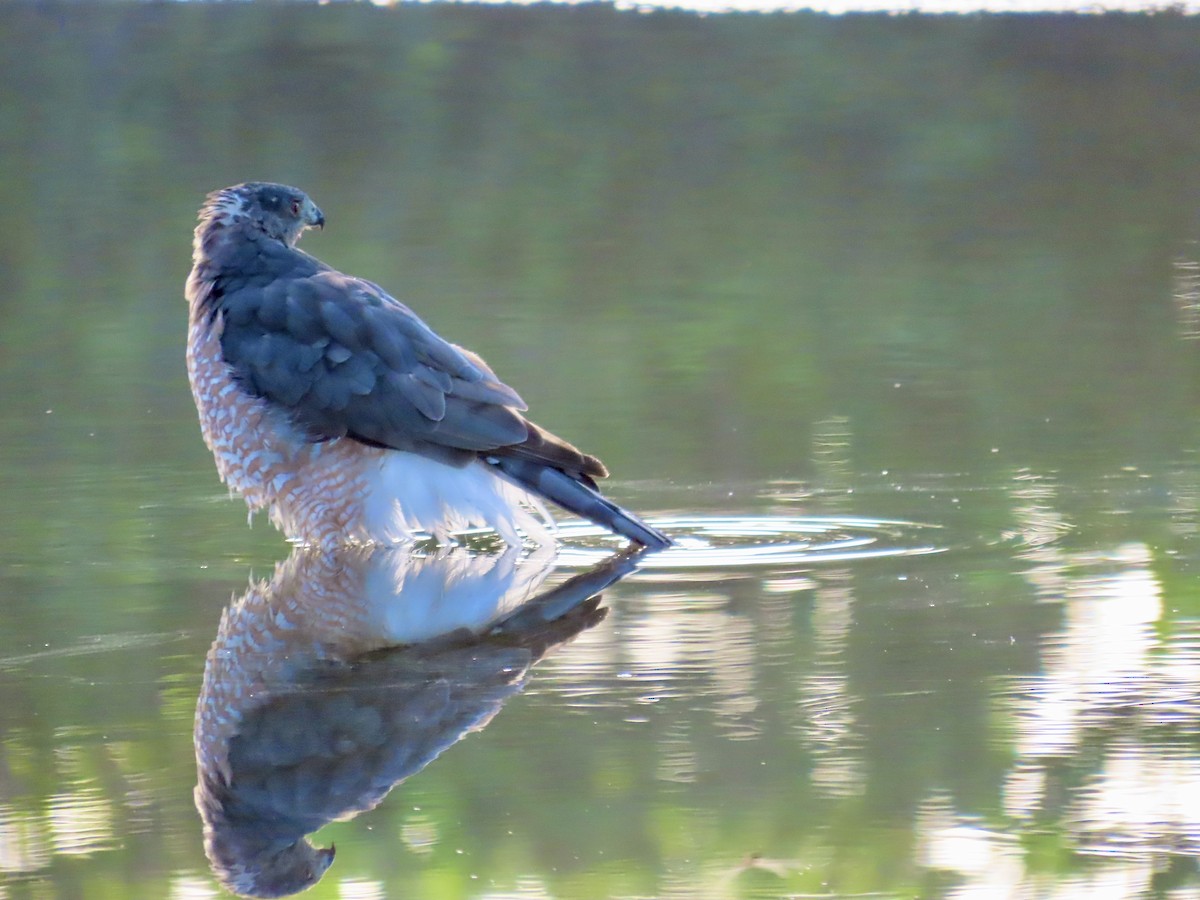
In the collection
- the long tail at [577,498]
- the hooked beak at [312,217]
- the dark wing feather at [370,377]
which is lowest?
the long tail at [577,498]

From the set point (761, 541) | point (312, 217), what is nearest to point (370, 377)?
point (312, 217)

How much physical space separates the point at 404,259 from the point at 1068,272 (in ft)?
14.5

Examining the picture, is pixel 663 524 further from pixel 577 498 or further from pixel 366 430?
pixel 366 430

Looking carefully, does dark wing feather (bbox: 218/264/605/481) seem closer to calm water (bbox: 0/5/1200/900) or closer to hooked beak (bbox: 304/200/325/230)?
calm water (bbox: 0/5/1200/900)

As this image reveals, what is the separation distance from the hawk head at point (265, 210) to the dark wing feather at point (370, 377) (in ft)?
1.47

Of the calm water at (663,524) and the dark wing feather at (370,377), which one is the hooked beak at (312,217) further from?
the calm water at (663,524)

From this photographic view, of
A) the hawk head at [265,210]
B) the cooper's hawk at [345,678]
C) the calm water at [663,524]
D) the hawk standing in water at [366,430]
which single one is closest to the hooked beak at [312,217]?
the hawk head at [265,210]

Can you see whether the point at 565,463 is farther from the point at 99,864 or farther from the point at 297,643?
the point at 99,864

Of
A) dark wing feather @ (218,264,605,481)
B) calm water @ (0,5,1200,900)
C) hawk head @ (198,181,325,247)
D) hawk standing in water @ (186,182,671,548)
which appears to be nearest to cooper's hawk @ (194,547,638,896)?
calm water @ (0,5,1200,900)

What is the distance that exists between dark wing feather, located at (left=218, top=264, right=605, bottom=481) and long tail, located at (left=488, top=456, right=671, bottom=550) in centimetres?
4

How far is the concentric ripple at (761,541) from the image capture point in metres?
5.54

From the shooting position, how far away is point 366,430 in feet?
19.3

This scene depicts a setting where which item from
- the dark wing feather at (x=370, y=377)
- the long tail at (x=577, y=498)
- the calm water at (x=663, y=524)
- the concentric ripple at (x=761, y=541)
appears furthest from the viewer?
the dark wing feather at (x=370, y=377)

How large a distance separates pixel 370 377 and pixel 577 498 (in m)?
0.71
